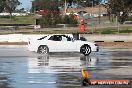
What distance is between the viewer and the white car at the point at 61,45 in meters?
28.5

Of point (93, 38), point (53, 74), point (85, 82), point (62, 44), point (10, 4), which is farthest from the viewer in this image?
point (10, 4)

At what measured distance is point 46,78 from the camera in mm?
15914

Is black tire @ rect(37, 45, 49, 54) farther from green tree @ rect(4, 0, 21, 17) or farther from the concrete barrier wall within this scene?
green tree @ rect(4, 0, 21, 17)

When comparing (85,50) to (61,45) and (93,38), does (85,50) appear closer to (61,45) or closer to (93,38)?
(61,45)

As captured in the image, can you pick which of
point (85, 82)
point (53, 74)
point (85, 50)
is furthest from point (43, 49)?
point (85, 82)

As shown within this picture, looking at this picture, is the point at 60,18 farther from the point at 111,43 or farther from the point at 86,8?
the point at 86,8

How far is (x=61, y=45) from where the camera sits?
2875cm

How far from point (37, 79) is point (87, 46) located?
43.0ft

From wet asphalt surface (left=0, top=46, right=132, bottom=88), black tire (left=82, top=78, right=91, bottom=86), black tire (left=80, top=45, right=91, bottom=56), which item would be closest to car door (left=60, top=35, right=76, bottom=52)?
black tire (left=80, top=45, right=91, bottom=56)

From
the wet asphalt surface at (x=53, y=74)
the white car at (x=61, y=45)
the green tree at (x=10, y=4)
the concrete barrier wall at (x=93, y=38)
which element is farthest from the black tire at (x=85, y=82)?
the green tree at (x=10, y=4)

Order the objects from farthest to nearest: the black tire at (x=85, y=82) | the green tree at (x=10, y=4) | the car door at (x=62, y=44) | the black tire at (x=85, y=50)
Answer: the green tree at (x=10, y=4) < the car door at (x=62, y=44) < the black tire at (x=85, y=50) < the black tire at (x=85, y=82)

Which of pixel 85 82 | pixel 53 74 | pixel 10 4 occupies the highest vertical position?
pixel 10 4

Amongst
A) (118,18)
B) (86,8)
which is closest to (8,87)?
(118,18)

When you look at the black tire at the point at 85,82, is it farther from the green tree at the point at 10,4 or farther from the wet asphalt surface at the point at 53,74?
the green tree at the point at 10,4
